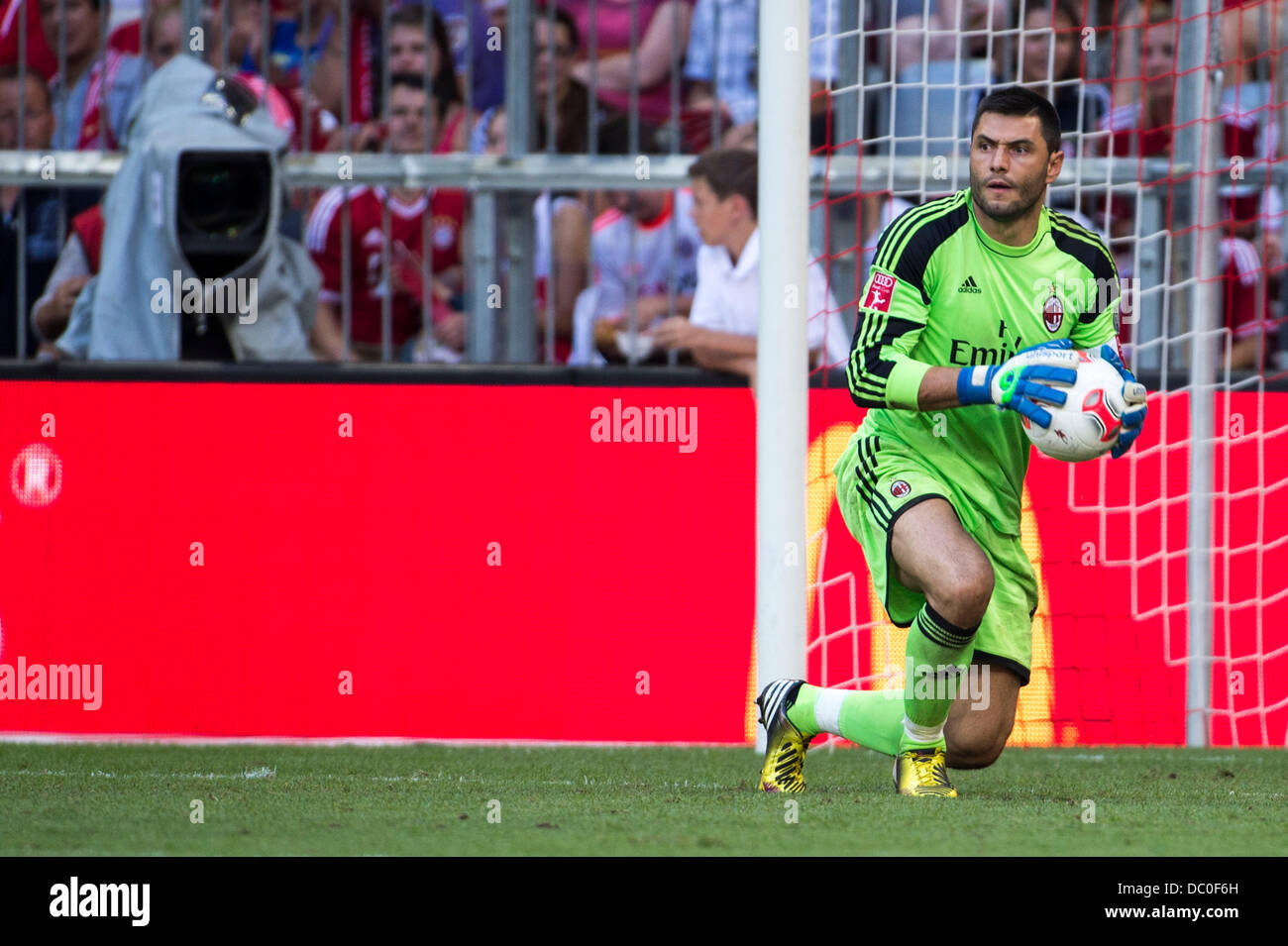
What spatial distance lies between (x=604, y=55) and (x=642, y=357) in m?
1.47

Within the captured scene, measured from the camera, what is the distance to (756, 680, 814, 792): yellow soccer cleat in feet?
17.7

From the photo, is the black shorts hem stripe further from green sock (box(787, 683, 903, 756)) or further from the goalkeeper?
green sock (box(787, 683, 903, 756))

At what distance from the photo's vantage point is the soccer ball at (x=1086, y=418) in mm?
4828

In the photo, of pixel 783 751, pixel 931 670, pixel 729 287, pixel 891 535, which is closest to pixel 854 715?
pixel 783 751

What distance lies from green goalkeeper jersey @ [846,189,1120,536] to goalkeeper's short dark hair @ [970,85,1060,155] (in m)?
0.25

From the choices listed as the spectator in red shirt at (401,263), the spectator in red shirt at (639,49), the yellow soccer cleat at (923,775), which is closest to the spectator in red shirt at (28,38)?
the spectator in red shirt at (401,263)

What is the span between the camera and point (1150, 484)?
23.4ft

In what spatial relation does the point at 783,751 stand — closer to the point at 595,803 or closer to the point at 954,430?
the point at 595,803

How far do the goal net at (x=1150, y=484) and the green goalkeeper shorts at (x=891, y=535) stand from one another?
1.53 meters

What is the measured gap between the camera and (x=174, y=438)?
23.2 ft

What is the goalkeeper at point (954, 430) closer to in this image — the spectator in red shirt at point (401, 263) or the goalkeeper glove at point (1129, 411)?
the goalkeeper glove at point (1129, 411)

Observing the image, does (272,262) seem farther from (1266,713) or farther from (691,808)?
(1266,713)
